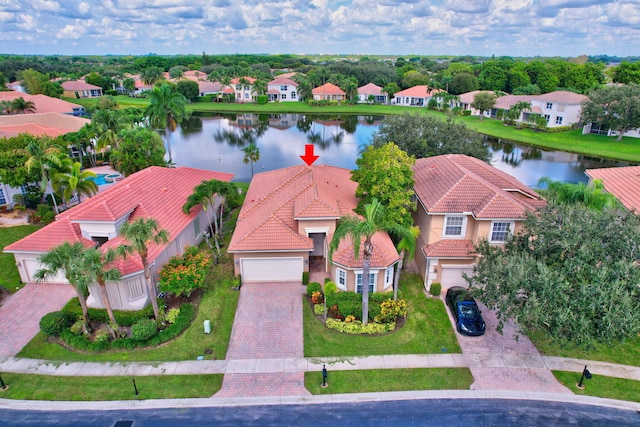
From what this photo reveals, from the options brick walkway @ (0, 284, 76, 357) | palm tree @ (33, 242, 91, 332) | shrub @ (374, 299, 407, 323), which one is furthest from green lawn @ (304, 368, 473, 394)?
brick walkway @ (0, 284, 76, 357)

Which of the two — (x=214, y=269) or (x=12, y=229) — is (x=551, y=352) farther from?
(x=12, y=229)

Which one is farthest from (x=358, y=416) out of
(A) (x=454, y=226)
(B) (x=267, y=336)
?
(A) (x=454, y=226)

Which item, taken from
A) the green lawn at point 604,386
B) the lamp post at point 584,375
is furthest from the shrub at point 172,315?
the lamp post at point 584,375

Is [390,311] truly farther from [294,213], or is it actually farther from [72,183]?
Result: [72,183]

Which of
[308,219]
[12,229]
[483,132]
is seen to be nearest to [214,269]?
[308,219]

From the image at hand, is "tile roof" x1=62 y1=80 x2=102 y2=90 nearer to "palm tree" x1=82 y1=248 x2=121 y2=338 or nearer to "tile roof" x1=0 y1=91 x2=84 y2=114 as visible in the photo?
"tile roof" x1=0 y1=91 x2=84 y2=114

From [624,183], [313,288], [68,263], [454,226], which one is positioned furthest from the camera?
[624,183]
